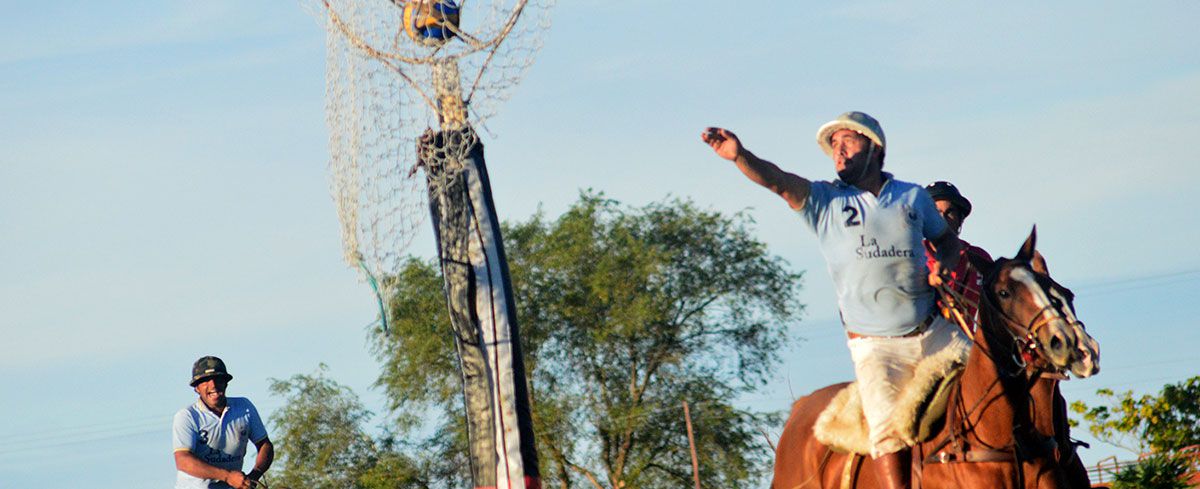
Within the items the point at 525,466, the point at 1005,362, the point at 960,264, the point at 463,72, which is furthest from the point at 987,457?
the point at 463,72

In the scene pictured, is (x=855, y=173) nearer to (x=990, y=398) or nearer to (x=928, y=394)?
(x=928, y=394)

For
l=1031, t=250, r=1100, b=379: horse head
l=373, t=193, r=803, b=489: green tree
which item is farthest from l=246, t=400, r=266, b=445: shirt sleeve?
l=373, t=193, r=803, b=489: green tree

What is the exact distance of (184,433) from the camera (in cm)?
1127

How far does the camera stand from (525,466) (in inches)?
440

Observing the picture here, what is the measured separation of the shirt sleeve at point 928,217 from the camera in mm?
8016

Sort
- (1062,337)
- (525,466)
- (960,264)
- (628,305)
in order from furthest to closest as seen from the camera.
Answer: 1. (628,305)
2. (525,466)
3. (960,264)
4. (1062,337)

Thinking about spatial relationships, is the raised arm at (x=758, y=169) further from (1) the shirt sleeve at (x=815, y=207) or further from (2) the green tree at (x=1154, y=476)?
(2) the green tree at (x=1154, y=476)

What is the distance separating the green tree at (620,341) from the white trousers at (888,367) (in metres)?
27.0

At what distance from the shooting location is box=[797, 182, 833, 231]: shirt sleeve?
7895mm

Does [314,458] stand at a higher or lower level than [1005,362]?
higher

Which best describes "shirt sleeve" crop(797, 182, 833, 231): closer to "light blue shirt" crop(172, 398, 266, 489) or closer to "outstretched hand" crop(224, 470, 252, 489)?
"outstretched hand" crop(224, 470, 252, 489)

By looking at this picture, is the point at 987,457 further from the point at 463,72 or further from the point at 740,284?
the point at 740,284

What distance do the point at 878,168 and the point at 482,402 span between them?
164 inches

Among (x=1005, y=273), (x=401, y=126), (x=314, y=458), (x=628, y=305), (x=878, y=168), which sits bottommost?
(x=1005, y=273)
